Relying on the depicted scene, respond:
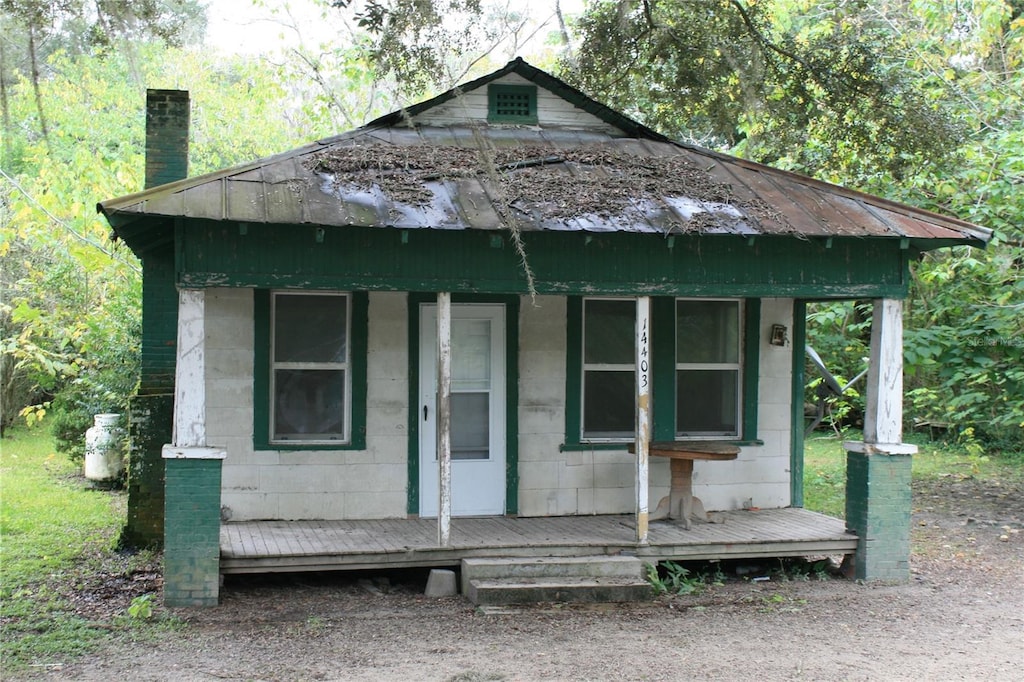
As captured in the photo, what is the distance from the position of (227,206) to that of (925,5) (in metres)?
11.2

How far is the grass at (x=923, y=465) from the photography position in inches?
551

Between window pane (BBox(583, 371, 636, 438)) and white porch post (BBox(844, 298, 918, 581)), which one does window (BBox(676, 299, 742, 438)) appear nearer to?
window pane (BBox(583, 371, 636, 438))

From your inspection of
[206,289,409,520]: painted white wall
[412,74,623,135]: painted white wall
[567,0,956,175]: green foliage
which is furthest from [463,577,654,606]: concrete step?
[567,0,956,175]: green foliage

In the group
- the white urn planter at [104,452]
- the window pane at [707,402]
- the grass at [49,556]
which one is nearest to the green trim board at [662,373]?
the window pane at [707,402]

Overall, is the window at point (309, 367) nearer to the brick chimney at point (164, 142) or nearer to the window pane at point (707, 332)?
the brick chimney at point (164, 142)

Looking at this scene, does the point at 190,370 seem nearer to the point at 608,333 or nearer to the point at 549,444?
the point at 549,444

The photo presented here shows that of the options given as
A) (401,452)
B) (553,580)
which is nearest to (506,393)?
(401,452)

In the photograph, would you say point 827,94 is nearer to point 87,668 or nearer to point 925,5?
point 925,5

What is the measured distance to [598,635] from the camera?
7000 millimetres

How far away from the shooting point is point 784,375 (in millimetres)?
9969

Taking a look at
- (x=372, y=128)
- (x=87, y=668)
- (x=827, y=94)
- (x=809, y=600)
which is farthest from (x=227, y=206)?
(x=827, y=94)

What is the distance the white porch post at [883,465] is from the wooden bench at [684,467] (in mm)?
1162

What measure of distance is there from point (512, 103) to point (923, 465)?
1079cm

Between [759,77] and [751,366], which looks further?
[759,77]
